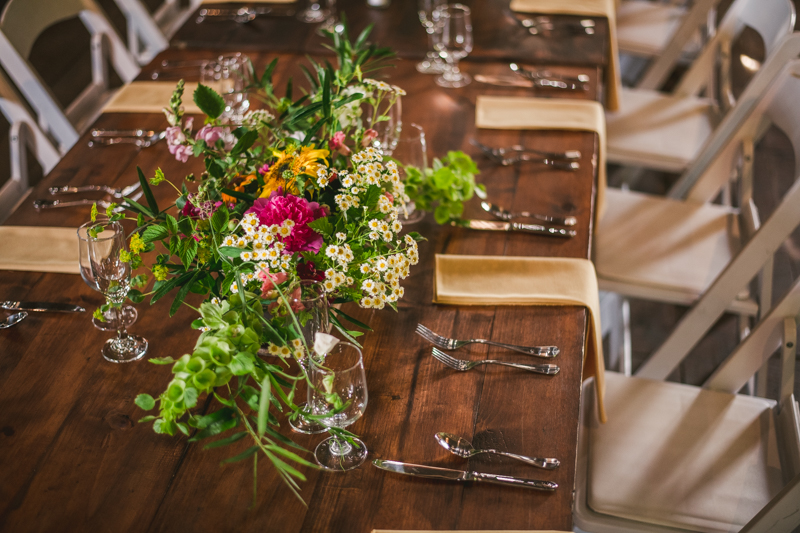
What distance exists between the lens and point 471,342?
3.94 feet

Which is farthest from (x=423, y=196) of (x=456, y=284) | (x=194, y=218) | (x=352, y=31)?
(x=352, y=31)

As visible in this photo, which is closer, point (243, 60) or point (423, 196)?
point (423, 196)

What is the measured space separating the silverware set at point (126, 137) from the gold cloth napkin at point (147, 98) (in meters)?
0.12

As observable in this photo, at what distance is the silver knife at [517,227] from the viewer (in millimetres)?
1440

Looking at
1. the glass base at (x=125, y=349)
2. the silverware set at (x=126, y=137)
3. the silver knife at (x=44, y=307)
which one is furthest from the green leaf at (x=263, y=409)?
the silverware set at (x=126, y=137)

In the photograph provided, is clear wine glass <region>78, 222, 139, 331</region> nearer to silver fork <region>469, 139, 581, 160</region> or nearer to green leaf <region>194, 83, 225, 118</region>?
green leaf <region>194, 83, 225, 118</region>

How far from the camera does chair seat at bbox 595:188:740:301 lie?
1.86 metres

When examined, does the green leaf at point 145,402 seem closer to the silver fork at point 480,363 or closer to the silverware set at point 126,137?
the silver fork at point 480,363

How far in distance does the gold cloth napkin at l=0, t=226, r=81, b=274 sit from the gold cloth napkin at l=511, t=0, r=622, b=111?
1671 mm

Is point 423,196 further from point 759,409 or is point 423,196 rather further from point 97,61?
point 97,61

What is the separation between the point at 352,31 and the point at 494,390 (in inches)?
62.7

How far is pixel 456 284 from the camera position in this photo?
4.32 ft

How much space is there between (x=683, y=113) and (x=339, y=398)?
2.08 m

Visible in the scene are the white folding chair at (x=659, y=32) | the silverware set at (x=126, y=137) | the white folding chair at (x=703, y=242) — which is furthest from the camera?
the white folding chair at (x=659, y=32)
